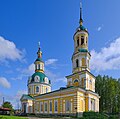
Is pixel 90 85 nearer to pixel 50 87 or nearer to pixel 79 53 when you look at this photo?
pixel 79 53

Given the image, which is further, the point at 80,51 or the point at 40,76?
the point at 40,76

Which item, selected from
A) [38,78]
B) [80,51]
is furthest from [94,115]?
[38,78]

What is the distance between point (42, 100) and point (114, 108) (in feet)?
57.8

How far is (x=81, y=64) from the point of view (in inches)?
1478

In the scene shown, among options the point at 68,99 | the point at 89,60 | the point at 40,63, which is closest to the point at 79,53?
the point at 89,60

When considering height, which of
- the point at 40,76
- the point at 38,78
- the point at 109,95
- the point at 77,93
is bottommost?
the point at 109,95

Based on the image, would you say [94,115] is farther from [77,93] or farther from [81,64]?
[81,64]

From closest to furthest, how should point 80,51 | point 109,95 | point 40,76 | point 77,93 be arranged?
1. point 77,93
2. point 80,51
3. point 109,95
4. point 40,76

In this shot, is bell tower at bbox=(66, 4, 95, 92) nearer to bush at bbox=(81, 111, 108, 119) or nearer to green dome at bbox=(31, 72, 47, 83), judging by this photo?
bush at bbox=(81, 111, 108, 119)

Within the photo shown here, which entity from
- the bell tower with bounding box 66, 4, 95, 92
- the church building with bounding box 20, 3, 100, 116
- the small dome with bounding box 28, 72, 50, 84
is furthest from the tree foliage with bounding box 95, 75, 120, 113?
the small dome with bounding box 28, 72, 50, 84

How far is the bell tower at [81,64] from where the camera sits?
35.8 metres

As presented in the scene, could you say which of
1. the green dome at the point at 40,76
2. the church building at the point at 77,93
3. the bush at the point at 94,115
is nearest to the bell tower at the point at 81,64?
the church building at the point at 77,93

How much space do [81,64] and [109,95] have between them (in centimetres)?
1431

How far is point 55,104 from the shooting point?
3766cm
